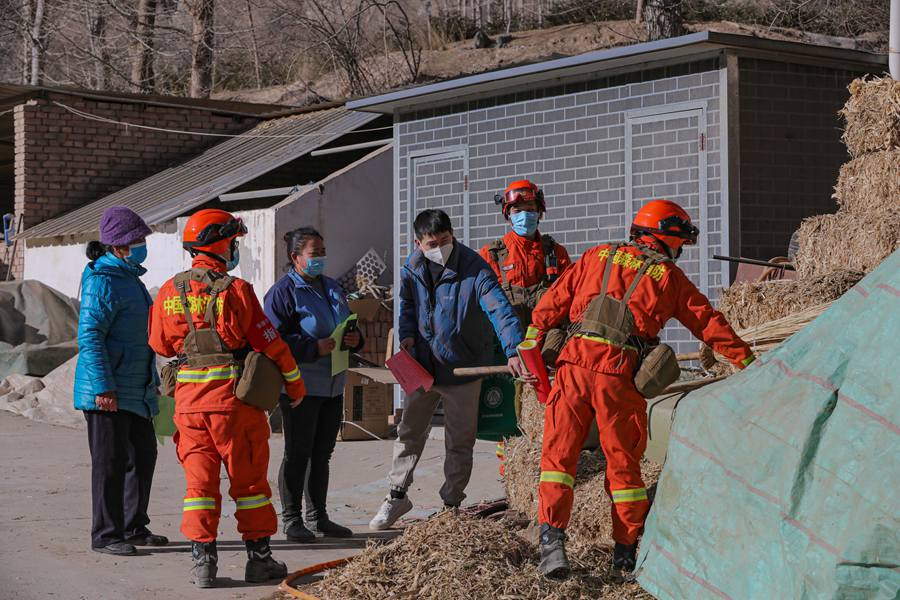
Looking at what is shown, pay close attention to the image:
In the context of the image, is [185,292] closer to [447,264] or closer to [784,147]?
[447,264]

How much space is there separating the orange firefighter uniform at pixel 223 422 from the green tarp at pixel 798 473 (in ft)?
6.79

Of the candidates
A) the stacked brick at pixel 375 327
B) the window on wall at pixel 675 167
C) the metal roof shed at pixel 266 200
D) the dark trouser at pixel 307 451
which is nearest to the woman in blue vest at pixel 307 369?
the dark trouser at pixel 307 451

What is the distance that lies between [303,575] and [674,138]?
17.6 ft

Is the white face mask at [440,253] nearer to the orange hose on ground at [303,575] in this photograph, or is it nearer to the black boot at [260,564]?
the orange hose on ground at [303,575]

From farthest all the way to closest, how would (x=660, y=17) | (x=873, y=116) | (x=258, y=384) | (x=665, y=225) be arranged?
1. (x=660, y=17)
2. (x=873, y=116)
3. (x=258, y=384)
4. (x=665, y=225)

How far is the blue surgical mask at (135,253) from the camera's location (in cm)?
732

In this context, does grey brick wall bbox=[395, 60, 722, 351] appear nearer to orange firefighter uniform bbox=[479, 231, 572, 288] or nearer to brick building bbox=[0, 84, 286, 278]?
orange firefighter uniform bbox=[479, 231, 572, 288]

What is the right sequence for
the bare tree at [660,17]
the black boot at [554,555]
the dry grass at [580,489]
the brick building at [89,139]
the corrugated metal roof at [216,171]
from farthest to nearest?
the bare tree at [660,17], the brick building at [89,139], the corrugated metal roof at [216,171], the dry grass at [580,489], the black boot at [554,555]

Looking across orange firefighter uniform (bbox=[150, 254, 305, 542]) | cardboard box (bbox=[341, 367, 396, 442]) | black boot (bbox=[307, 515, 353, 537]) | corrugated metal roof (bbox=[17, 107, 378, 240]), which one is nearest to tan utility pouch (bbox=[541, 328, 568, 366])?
orange firefighter uniform (bbox=[150, 254, 305, 542])

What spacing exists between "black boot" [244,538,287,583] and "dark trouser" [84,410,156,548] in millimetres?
1153

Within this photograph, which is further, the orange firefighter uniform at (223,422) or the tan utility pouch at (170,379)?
the tan utility pouch at (170,379)

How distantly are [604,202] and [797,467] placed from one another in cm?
633

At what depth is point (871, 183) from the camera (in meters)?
8.46

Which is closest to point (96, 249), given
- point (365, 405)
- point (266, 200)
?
point (365, 405)
